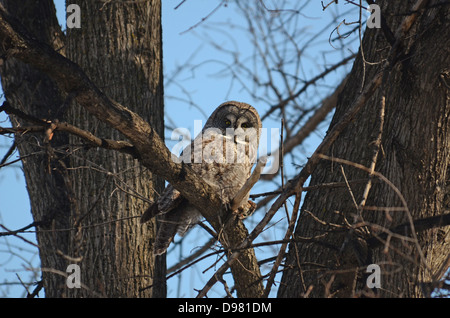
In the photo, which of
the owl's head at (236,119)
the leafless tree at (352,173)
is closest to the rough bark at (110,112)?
the leafless tree at (352,173)

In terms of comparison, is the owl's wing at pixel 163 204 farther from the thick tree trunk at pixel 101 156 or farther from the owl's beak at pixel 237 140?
the owl's beak at pixel 237 140

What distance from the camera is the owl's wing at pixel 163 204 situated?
3.64 m

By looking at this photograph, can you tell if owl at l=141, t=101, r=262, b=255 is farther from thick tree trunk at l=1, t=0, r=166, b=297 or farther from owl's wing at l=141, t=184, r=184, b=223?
thick tree trunk at l=1, t=0, r=166, b=297

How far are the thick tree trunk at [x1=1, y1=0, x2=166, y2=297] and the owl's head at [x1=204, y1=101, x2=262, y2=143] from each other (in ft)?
2.60

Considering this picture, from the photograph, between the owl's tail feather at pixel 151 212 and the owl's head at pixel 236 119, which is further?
the owl's head at pixel 236 119

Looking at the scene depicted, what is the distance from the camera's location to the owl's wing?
3.64 meters

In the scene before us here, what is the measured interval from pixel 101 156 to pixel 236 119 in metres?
1.38

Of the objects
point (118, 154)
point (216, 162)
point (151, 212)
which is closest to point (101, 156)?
point (118, 154)

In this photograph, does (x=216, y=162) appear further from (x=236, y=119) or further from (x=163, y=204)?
(x=236, y=119)

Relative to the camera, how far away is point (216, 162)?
4.16m

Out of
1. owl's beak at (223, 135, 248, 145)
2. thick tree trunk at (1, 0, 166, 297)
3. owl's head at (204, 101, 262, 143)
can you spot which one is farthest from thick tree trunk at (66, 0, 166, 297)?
owl's head at (204, 101, 262, 143)

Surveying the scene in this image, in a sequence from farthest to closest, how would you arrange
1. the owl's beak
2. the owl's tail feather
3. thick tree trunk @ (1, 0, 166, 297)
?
the owl's beak < thick tree trunk @ (1, 0, 166, 297) < the owl's tail feather
